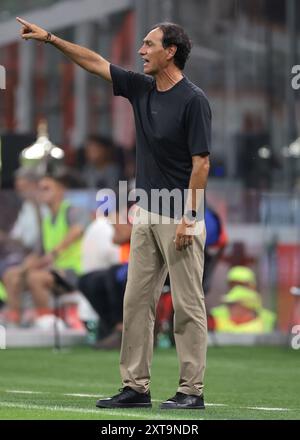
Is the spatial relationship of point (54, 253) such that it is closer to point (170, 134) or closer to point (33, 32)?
point (33, 32)

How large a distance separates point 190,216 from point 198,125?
1.60 ft

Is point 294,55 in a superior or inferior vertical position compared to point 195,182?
superior

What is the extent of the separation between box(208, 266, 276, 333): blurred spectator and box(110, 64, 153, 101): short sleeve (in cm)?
793

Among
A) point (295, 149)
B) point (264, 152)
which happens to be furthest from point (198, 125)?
point (264, 152)

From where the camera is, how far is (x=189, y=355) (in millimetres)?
9062

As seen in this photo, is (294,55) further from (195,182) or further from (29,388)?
(195,182)

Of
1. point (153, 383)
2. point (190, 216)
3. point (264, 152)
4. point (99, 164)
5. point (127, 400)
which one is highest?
point (264, 152)

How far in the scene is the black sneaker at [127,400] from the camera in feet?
29.6

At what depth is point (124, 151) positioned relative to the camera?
57.9 ft

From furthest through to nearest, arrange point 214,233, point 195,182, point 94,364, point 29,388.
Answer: point 214,233 < point 94,364 < point 29,388 < point 195,182

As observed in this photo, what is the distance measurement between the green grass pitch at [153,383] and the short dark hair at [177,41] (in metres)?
1.91

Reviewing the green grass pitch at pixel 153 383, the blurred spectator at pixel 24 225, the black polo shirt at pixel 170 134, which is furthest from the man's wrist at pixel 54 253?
the black polo shirt at pixel 170 134
